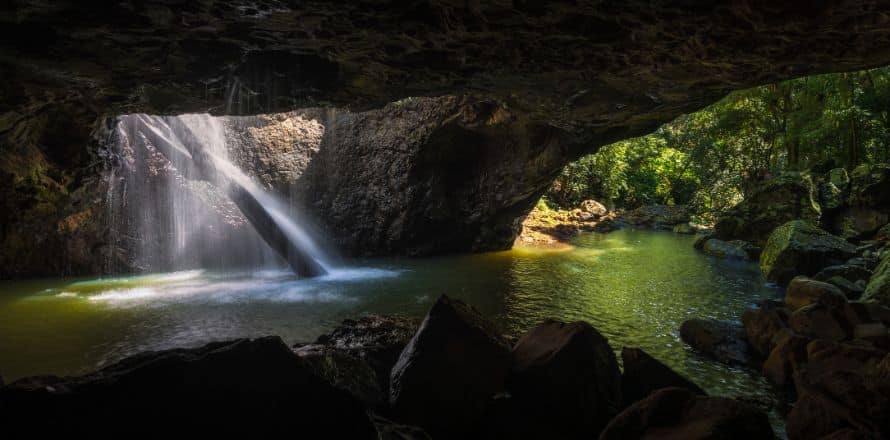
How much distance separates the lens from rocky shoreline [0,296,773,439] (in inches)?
107

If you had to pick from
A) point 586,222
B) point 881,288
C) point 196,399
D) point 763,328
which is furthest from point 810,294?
point 586,222

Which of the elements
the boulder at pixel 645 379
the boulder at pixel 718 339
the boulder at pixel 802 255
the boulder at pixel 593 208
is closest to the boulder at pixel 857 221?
the boulder at pixel 802 255

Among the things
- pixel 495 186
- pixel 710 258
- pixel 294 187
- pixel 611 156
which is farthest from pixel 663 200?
pixel 294 187

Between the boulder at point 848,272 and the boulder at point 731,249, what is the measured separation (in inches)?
176

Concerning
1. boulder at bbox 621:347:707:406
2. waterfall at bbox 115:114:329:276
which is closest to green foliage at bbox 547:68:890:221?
boulder at bbox 621:347:707:406

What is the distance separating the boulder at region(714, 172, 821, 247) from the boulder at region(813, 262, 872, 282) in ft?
18.7

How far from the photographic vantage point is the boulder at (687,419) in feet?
9.32

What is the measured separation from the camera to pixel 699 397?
10.5 ft

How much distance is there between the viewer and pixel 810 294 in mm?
6871

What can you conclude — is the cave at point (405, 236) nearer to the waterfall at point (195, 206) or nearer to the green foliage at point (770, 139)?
the waterfall at point (195, 206)

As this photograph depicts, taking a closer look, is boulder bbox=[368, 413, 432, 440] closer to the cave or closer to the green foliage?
the cave

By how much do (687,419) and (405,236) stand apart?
1225cm

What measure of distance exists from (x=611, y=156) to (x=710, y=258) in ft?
60.0

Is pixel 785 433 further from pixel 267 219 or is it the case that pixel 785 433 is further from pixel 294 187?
pixel 294 187
